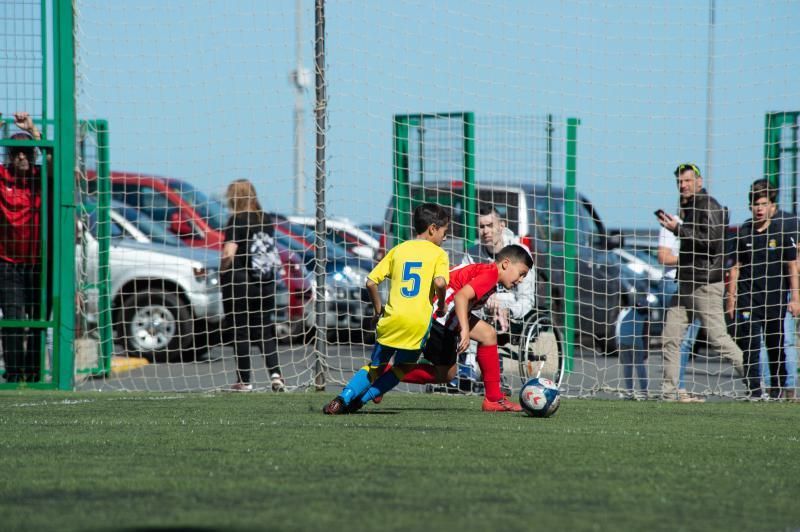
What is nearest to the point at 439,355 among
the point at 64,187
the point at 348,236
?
the point at 64,187

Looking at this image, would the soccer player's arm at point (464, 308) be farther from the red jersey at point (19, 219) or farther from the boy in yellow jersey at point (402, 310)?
the red jersey at point (19, 219)

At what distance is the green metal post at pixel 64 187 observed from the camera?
10.7m

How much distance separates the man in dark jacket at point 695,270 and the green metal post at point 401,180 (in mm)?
2487

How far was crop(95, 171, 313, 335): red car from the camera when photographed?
12.8 m

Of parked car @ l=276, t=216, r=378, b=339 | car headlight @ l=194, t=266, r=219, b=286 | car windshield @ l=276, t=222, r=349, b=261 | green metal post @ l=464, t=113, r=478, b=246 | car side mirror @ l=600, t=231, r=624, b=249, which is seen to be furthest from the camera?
car windshield @ l=276, t=222, r=349, b=261

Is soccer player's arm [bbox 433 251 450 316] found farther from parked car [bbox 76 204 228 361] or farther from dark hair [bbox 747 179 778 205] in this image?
parked car [bbox 76 204 228 361]

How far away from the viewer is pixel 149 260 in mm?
13680

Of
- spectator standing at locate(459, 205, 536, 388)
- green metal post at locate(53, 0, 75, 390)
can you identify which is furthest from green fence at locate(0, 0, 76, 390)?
spectator standing at locate(459, 205, 536, 388)

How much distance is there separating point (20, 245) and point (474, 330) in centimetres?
466

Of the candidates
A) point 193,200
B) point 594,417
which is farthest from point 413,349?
Result: point 193,200

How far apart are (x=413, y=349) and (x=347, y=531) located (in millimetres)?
4023

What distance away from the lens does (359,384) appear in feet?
25.6

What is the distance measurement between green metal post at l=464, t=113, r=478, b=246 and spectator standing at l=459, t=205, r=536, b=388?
0.46 metres

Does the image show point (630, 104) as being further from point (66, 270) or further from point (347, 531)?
point (347, 531)
